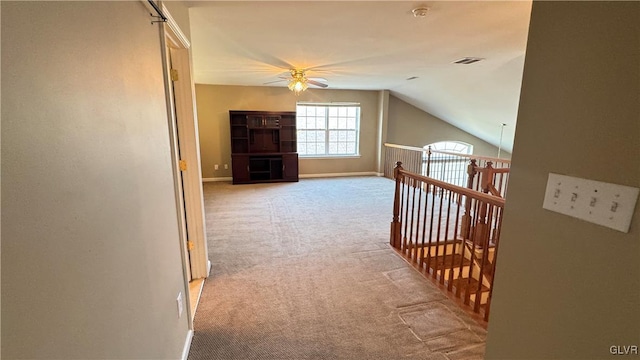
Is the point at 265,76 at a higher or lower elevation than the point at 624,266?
higher

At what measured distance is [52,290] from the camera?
2.07 feet

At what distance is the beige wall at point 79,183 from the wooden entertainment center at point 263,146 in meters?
5.17

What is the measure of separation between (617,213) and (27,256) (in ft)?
4.45

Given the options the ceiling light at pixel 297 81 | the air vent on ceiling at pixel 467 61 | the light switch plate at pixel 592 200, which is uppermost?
the air vent on ceiling at pixel 467 61

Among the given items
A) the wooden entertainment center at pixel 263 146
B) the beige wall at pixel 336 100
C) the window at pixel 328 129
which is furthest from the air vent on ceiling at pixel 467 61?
the wooden entertainment center at pixel 263 146

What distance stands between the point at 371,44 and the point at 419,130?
17.0 feet

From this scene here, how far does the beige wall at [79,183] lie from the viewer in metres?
0.54

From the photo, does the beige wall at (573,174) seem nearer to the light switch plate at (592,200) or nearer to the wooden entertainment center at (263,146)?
the light switch plate at (592,200)

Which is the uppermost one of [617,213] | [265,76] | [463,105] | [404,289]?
[265,76]

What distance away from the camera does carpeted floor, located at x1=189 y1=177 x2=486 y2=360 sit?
5.85 feet

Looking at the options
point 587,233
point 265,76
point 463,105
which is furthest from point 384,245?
point 463,105

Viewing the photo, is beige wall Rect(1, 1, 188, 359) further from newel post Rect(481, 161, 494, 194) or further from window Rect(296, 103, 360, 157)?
window Rect(296, 103, 360, 157)

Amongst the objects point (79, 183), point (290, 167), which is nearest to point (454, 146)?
point (290, 167)

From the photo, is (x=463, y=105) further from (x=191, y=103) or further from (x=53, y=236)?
(x=53, y=236)
